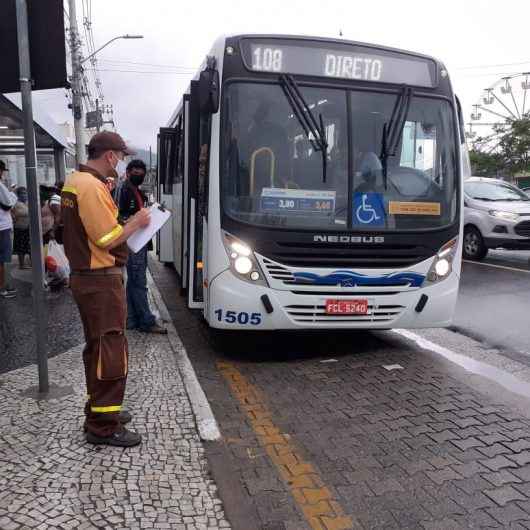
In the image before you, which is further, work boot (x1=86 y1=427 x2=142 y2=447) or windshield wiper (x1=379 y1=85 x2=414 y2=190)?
windshield wiper (x1=379 y1=85 x2=414 y2=190)

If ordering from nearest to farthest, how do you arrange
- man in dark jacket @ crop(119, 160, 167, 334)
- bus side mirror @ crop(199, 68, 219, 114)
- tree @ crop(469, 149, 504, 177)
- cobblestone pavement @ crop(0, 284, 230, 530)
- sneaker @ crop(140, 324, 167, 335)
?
cobblestone pavement @ crop(0, 284, 230, 530) → bus side mirror @ crop(199, 68, 219, 114) → man in dark jacket @ crop(119, 160, 167, 334) → sneaker @ crop(140, 324, 167, 335) → tree @ crop(469, 149, 504, 177)

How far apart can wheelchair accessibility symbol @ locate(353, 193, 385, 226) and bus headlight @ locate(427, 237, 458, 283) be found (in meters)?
0.68

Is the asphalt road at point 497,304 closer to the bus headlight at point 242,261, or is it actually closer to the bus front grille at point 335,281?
the bus front grille at point 335,281

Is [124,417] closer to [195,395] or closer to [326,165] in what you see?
[195,395]

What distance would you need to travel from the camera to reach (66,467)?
3.28m

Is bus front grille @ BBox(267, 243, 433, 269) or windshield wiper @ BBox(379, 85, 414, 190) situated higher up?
windshield wiper @ BBox(379, 85, 414, 190)

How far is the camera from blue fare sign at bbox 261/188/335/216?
5.18 meters

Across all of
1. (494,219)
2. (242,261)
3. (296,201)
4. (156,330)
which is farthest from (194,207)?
(494,219)

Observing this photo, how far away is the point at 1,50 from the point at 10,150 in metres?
12.4

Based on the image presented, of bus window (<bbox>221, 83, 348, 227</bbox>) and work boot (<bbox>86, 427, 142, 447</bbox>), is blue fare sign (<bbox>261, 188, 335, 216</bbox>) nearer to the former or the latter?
bus window (<bbox>221, 83, 348, 227</bbox>)

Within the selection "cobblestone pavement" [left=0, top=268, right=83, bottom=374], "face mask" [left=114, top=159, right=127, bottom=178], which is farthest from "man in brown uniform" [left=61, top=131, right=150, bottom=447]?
"cobblestone pavement" [left=0, top=268, right=83, bottom=374]

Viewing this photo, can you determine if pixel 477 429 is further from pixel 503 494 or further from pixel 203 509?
pixel 203 509

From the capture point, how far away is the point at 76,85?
22266 millimetres

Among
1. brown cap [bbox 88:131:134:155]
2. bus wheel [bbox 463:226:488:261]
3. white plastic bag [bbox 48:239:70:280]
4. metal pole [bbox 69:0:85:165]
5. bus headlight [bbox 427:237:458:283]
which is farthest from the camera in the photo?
metal pole [bbox 69:0:85:165]
